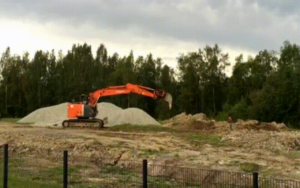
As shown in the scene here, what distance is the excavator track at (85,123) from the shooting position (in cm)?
3727

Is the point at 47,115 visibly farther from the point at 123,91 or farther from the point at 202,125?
the point at 202,125

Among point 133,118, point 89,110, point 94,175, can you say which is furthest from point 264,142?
point 133,118

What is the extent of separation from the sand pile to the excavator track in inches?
176

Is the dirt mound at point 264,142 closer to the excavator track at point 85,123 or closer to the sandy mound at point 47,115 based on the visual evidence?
the excavator track at point 85,123

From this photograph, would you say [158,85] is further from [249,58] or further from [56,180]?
[56,180]

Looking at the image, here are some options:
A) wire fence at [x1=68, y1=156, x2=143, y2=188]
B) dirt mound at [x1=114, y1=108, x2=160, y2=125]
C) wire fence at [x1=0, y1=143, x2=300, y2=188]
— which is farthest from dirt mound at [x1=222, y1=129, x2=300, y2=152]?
dirt mound at [x1=114, y1=108, x2=160, y2=125]

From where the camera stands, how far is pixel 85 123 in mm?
37750

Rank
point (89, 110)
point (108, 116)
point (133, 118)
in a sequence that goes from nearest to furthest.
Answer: point (89, 110) < point (133, 118) < point (108, 116)

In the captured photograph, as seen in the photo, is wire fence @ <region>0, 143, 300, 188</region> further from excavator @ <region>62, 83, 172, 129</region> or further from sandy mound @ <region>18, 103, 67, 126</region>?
sandy mound @ <region>18, 103, 67, 126</region>

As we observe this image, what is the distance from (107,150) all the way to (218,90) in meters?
56.6

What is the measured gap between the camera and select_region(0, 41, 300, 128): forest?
71438 millimetres

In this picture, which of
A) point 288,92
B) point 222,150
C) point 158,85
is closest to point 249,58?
point 158,85

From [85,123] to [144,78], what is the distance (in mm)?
47597

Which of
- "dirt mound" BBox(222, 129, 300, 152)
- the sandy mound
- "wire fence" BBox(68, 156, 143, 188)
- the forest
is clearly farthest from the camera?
the forest
